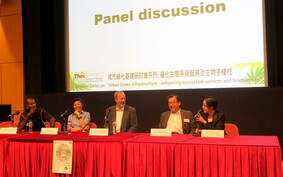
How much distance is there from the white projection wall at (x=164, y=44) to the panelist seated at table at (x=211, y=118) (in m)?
2.13

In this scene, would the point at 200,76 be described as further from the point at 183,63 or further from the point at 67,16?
the point at 67,16

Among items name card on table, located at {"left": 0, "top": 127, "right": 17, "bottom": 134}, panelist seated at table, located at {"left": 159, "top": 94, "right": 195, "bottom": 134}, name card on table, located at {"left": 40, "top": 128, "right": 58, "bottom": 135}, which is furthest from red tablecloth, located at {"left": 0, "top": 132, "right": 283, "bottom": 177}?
panelist seated at table, located at {"left": 159, "top": 94, "right": 195, "bottom": 134}

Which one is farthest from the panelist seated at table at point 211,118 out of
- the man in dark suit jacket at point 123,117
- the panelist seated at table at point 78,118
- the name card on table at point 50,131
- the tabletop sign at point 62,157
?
the panelist seated at table at point 78,118

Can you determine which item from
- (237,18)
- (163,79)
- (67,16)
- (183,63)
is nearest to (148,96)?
(163,79)

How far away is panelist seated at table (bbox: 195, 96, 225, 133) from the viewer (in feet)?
11.3

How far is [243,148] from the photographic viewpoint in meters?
2.49

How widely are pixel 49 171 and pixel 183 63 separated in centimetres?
344

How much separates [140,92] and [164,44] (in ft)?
3.12

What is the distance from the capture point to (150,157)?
2732mm

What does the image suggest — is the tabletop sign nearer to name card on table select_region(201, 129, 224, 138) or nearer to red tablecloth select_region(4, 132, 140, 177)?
red tablecloth select_region(4, 132, 140, 177)

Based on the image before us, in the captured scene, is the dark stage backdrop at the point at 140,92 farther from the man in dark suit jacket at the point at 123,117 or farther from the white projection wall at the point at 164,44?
the man in dark suit jacket at the point at 123,117

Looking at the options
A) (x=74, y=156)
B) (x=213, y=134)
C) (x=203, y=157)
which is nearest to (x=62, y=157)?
(x=74, y=156)

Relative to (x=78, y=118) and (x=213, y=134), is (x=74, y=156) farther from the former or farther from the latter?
(x=78, y=118)

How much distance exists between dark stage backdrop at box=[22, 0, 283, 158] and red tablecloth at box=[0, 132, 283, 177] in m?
2.48
